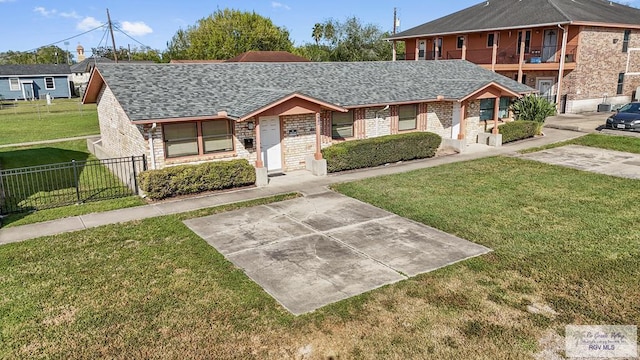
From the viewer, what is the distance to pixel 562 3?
113ft

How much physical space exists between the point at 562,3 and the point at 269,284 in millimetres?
35300

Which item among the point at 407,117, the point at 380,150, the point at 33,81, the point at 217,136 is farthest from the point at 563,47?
the point at 33,81

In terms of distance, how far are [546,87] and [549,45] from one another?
3031mm

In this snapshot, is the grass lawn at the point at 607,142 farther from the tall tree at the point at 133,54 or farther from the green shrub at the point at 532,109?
the tall tree at the point at 133,54

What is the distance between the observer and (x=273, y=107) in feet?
53.1

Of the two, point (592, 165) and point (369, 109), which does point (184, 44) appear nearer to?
point (369, 109)

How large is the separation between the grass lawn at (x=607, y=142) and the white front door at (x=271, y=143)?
453 inches

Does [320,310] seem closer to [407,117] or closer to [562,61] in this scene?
[407,117]

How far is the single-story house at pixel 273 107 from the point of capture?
1587 centimetres

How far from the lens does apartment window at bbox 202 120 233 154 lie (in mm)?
16406

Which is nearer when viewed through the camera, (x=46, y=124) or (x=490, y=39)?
(x=46, y=124)

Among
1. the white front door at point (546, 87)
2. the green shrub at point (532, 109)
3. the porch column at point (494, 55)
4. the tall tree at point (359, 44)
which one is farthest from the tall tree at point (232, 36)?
the green shrub at point (532, 109)

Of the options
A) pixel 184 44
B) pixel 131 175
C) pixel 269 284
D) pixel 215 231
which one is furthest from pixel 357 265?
pixel 184 44

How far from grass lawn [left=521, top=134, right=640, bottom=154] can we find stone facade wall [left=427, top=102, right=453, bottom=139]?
3659 millimetres
